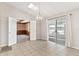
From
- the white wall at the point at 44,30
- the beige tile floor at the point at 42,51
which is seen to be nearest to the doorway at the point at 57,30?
the white wall at the point at 44,30

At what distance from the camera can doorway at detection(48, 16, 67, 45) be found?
17.1 feet

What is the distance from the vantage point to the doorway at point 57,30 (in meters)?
5.20

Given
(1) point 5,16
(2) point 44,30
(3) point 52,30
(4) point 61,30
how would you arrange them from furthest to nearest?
(2) point 44,30
(3) point 52,30
(4) point 61,30
(1) point 5,16

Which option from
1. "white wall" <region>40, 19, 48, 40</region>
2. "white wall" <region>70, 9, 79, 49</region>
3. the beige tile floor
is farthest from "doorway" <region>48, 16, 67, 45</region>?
the beige tile floor

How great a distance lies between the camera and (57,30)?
5.62 meters

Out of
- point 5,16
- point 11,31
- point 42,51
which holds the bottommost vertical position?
point 42,51

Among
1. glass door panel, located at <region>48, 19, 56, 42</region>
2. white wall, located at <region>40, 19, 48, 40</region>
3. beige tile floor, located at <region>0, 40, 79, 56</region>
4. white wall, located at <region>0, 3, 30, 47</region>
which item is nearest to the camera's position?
beige tile floor, located at <region>0, 40, 79, 56</region>

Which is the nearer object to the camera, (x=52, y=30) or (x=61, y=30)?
(x=61, y=30)

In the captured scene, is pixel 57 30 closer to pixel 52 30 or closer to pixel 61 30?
pixel 61 30

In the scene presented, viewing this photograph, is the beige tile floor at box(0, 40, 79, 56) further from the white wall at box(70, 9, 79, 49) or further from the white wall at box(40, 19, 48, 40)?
the white wall at box(40, 19, 48, 40)

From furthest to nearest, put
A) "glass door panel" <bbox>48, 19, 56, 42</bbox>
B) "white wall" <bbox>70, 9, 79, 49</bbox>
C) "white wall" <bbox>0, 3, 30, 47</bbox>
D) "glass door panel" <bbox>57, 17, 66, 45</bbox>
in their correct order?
"glass door panel" <bbox>48, 19, 56, 42</bbox>, "glass door panel" <bbox>57, 17, 66, 45</bbox>, "white wall" <bbox>0, 3, 30, 47</bbox>, "white wall" <bbox>70, 9, 79, 49</bbox>

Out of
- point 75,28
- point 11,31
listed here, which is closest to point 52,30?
point 75,28

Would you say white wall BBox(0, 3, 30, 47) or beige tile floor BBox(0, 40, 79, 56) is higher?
white wall BBox(0, 3, 30, 47)

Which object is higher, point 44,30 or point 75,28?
point 75,28
